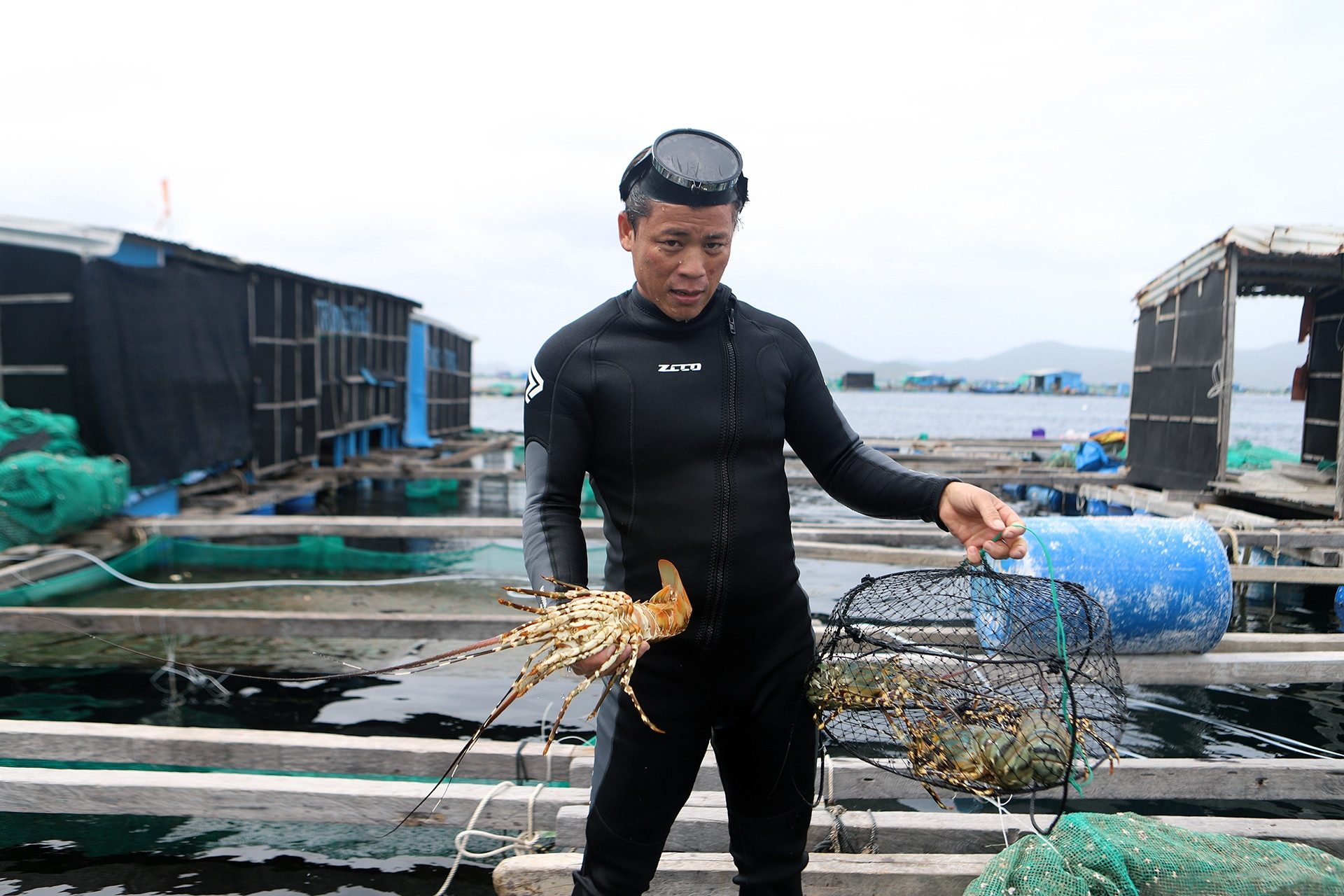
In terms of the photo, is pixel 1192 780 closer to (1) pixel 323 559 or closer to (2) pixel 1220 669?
(2) pixel 1220 669

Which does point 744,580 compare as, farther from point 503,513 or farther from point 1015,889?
point 503,513

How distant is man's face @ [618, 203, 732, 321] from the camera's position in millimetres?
2117

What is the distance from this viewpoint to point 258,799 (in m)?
3.42

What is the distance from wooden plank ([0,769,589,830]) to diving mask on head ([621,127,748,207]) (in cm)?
261

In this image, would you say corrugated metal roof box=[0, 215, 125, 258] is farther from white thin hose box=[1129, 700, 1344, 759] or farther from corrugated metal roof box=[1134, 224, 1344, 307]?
corrugated metal roof box=[1134, 224, 1344, 307]

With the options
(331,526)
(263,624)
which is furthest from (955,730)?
Answer: (331,526)

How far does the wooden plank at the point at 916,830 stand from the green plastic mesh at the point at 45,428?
822 centimetres

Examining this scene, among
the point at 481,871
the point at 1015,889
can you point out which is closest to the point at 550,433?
the point at 1015,889

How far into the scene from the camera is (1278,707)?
624 centimetres

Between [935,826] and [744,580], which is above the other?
[744,580]

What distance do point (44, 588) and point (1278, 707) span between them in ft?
35.8

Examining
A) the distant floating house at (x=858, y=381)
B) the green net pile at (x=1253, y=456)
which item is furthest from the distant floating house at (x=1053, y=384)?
the green net pile at (x=1253, y=456)

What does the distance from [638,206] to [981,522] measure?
1.34 meters

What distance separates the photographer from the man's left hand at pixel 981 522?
2.16 meters
